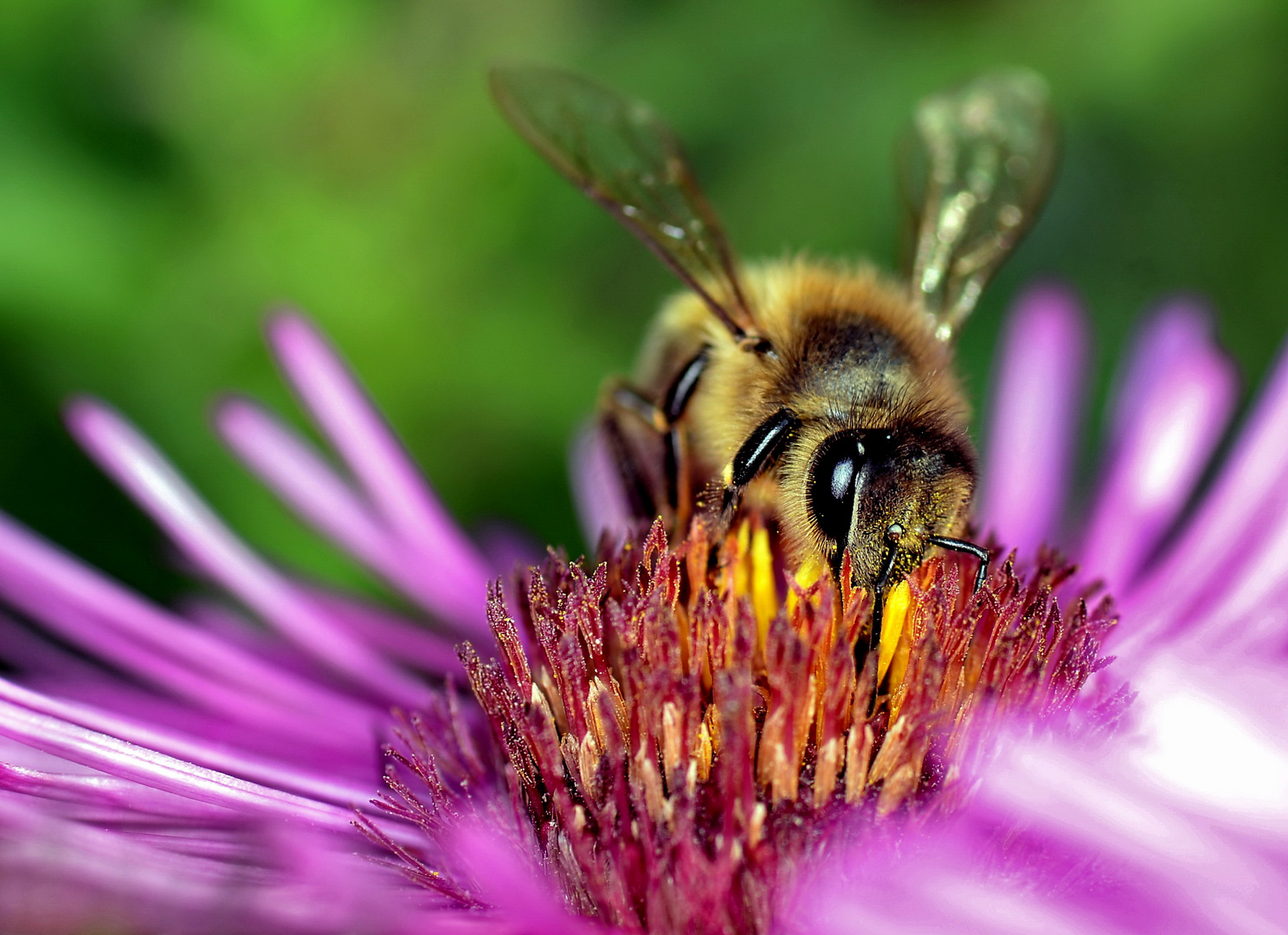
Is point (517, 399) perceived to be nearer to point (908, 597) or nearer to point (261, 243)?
point (261, 243)

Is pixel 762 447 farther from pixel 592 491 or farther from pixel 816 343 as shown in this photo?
pixel 592 491

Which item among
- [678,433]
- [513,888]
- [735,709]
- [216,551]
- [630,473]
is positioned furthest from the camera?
[216,551]

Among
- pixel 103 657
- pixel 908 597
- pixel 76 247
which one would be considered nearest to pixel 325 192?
pixel 76 247

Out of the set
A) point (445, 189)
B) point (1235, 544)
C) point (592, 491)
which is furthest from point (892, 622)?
point (445, 189)

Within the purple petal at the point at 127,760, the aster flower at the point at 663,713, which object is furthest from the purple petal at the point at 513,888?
the purple petal at the point at 127,760

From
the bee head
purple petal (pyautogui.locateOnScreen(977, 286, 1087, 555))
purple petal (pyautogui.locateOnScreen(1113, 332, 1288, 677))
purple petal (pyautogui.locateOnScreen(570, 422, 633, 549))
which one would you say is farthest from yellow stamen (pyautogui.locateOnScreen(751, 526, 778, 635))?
purple petal (pyautogui.locateOnScreen(977, 286, 1087, 555))

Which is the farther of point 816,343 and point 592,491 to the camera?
point 592,491
